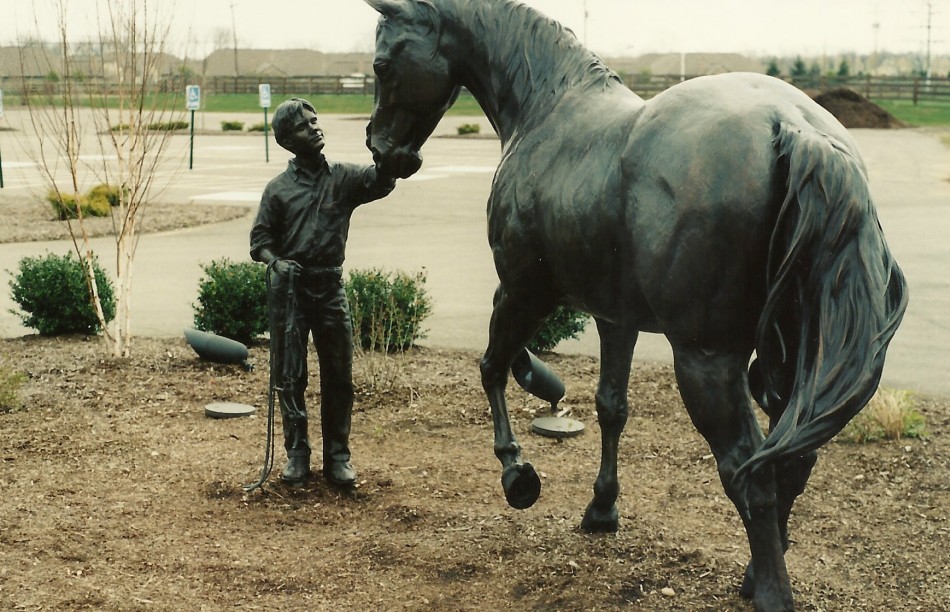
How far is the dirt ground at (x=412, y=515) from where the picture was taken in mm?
4227

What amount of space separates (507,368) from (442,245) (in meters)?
9.77

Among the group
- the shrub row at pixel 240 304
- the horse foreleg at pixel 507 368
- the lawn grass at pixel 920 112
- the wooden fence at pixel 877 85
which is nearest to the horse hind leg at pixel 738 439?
the horse foreleg at pixel 507 368

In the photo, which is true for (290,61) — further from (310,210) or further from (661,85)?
(310,210)

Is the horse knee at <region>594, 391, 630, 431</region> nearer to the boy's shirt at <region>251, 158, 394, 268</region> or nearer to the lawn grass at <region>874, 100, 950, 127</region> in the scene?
the boy's shirt at <region>251, 158, 394, 268</region>

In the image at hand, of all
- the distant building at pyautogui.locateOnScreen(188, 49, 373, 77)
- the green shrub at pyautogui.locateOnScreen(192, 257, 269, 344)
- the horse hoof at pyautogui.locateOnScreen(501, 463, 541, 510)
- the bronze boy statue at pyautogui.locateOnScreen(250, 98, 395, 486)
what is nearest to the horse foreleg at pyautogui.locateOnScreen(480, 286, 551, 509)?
the horse hoof at pyautogui.locateOnScreen(501, 463, 541, 510)

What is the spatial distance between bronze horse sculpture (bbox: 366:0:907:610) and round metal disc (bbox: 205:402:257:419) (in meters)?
3.28

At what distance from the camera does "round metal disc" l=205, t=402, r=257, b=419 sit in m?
6.89

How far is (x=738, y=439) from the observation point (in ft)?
10.9

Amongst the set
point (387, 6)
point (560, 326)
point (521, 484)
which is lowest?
point (560, 326)

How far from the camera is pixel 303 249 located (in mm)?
5145

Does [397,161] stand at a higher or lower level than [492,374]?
higher

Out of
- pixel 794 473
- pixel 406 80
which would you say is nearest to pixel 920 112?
pixel 406 80

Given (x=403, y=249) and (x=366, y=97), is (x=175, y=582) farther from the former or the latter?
(x=366, y=97)

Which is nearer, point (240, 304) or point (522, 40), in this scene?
point (522, 40)
